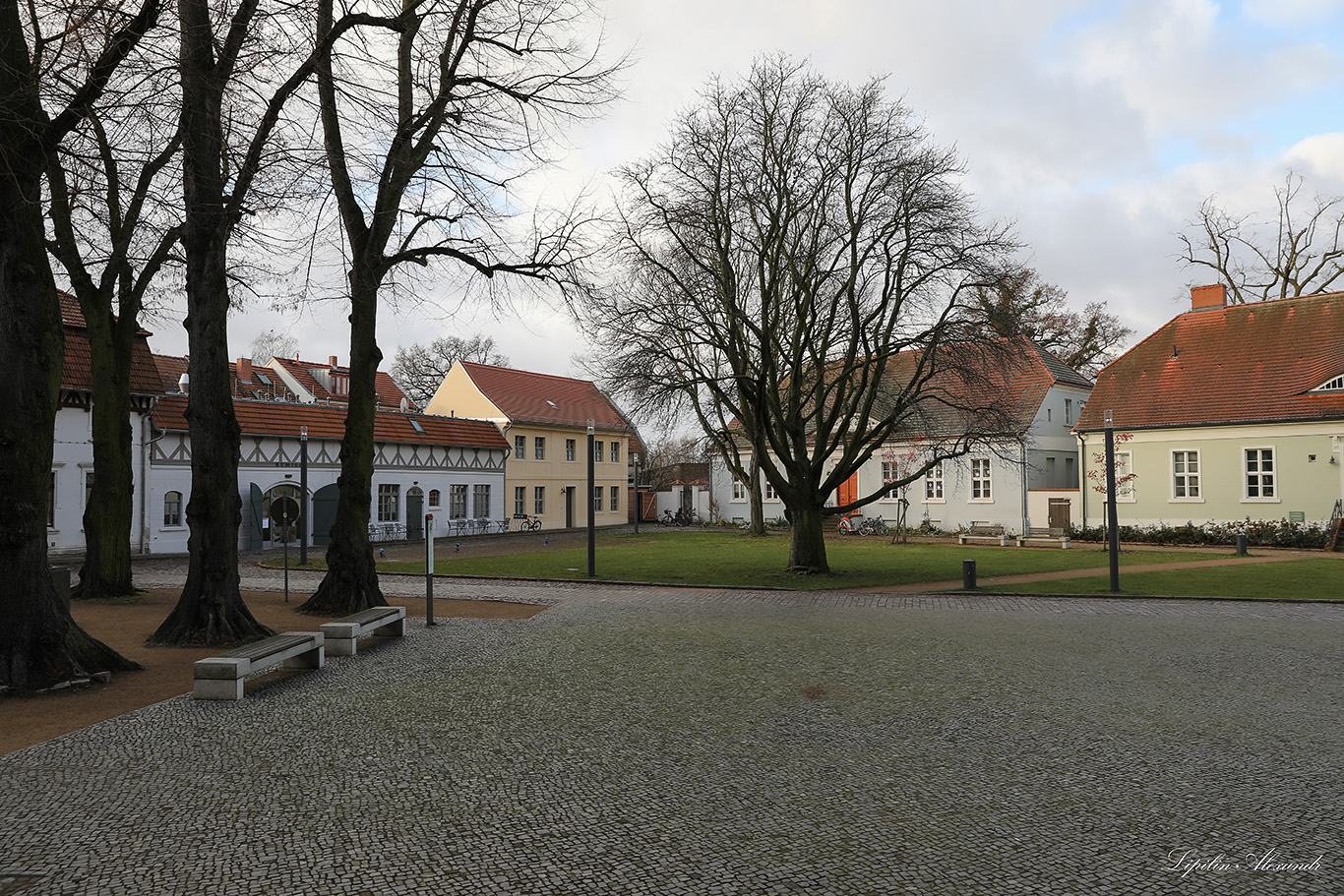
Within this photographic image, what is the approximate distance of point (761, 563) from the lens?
24328mm

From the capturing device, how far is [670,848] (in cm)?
479

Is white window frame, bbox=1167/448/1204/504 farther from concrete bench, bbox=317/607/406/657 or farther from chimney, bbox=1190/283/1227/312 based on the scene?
concrete bench, bbox=317/607/406/657

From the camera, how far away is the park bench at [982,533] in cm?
3291

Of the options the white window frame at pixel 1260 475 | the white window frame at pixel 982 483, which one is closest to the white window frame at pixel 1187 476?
the white window frame at pixel 1260 475

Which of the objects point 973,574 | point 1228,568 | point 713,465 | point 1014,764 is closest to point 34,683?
point 1014,764

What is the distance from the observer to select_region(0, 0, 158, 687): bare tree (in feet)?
27.0

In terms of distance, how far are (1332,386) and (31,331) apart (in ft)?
113

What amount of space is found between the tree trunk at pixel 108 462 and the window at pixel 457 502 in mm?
24620

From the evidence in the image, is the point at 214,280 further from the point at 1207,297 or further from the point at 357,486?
the point at 1207,297

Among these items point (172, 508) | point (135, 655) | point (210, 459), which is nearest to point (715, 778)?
point (135, 655)

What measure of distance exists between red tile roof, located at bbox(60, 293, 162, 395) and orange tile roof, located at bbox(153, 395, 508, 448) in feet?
3.47

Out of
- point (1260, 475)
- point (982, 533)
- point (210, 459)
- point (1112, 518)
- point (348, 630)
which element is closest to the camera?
point (348, 630)

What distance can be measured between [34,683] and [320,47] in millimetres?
7355

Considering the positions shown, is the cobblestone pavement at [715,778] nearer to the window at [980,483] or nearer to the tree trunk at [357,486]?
the tree trunk at [357,486]
